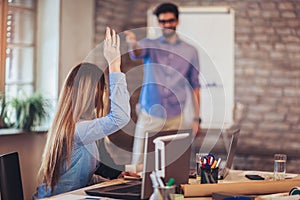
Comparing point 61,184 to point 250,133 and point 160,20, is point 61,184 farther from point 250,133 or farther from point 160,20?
point 250,133

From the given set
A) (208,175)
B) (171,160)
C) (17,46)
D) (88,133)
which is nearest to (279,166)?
(208,175)

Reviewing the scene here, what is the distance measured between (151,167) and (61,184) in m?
0.78

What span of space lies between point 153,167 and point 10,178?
76 centimetres

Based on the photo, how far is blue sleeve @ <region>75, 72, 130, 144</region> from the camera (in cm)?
280

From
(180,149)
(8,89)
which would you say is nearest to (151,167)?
(180,149)

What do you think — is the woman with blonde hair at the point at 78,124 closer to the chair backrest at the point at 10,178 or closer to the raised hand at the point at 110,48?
the raised hand at the point at 110,48

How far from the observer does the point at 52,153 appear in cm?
278

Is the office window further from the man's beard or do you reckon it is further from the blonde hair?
the blonde hair

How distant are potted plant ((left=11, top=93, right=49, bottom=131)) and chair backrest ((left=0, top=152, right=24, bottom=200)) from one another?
1700 mm

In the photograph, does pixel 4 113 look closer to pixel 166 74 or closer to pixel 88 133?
pixel 166 74

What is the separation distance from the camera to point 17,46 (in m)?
4.79

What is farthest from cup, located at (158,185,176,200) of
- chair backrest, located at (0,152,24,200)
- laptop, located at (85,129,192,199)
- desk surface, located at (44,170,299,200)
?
chair backrest, located at (0,152,24,200)

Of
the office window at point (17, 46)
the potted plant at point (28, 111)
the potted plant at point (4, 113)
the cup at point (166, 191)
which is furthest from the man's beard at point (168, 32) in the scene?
the cup at point (166, 191)

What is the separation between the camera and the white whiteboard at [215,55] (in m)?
5.99
